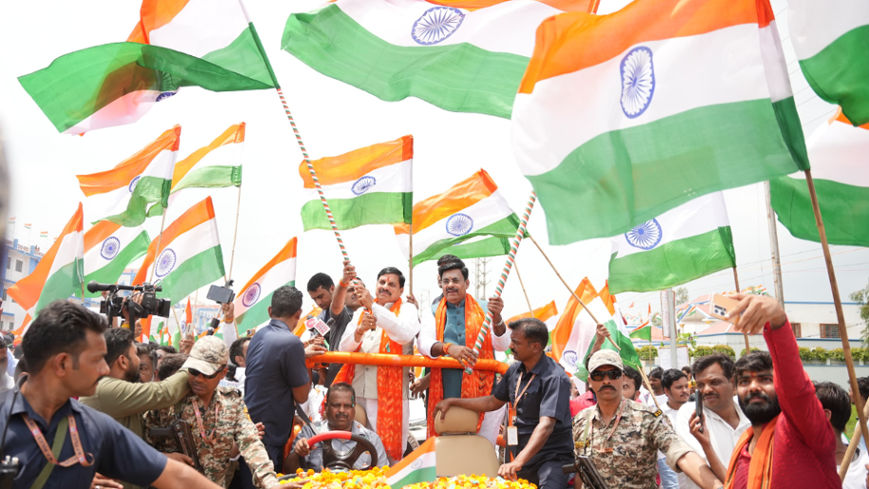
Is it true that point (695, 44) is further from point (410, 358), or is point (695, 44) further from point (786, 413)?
point (410, 358)

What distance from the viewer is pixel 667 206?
436cm

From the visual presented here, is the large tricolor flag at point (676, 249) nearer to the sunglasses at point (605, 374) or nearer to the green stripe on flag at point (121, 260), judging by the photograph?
the sunglasses at point (605, 374)

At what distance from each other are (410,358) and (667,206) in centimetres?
250

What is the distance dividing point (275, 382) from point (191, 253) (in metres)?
6.41

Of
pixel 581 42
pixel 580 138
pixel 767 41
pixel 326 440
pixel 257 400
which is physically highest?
pixel 581 42

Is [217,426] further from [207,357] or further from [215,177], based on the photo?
[215,177]

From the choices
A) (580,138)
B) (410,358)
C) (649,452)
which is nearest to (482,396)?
(410,358)

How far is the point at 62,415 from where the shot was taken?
2506 mm

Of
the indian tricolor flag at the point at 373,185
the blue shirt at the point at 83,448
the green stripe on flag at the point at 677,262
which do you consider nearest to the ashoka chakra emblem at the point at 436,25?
the indian tricolor flag at the point at 373,185

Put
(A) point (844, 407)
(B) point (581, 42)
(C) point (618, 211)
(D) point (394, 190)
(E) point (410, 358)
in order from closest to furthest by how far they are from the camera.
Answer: (A) point (844, 407)
(C) point (618, 211)
(B) point (581, 42)
(E) point (410, 358)
(D) point (394, 190)

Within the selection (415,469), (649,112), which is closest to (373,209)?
(649,112)

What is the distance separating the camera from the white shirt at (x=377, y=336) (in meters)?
5.79

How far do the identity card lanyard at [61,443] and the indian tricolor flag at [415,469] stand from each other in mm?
1895

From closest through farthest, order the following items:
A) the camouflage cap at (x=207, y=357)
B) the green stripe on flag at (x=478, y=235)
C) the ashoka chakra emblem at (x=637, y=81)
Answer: the camouflage cap at (x=207, y=357)
the ashoka chakra emblem at (x=637, y=81)
the green stripe on flag at (x=478, y=235)
